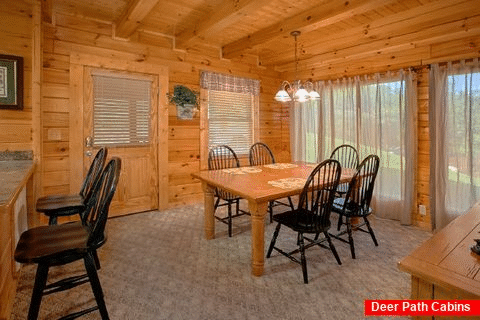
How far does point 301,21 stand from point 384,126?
1866 mm

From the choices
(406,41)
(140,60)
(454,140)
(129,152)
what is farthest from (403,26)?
(129,152)

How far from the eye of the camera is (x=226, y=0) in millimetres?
2801

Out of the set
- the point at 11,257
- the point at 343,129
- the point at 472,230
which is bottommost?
the point at 11,257

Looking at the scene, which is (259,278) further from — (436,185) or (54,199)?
(436,185)

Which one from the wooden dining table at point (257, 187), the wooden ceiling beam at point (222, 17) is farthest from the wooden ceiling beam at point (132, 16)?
the wooden dining table at point (257, 187)

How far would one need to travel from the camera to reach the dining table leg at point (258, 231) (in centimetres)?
213

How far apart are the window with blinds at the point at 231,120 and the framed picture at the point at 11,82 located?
2379 mm

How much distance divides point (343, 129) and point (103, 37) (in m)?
3.57

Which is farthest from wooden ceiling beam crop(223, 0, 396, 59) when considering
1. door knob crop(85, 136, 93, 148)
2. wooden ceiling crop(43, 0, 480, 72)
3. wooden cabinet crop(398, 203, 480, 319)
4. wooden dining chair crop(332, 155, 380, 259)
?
door knob crop(85, 136, 93, 148)

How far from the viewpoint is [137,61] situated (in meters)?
3.67

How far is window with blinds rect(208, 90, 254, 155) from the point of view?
4441mm

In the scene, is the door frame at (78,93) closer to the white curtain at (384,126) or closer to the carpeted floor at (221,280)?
the carpeted floor at (221,280)

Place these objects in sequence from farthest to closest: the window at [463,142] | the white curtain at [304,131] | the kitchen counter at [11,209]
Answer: the white curtain at [304,131] < the window at [463,142] < the kitchen counter at [11,209]

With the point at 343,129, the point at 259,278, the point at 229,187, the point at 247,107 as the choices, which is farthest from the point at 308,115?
the point at 259,278
